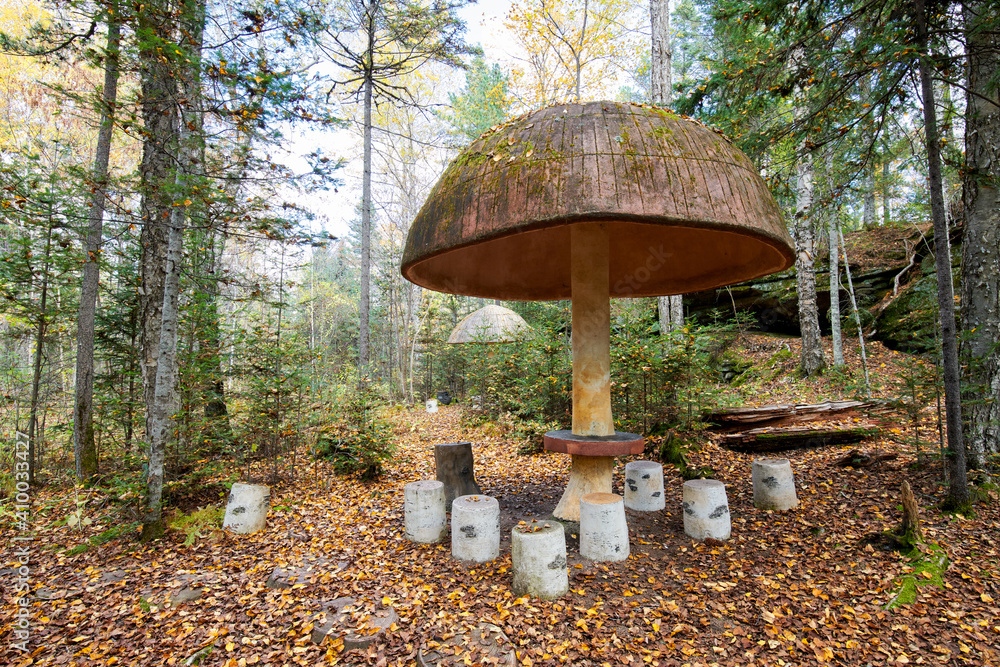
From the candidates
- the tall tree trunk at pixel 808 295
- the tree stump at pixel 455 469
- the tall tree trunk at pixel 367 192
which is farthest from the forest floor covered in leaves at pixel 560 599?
the tall tree trunk at pixel 808 295

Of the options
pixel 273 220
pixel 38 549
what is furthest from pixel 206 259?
pixel 38 549

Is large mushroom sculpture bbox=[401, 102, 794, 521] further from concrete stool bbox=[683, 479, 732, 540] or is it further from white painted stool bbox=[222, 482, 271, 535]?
white painted stool bbox=[222, 482, 271, 535]

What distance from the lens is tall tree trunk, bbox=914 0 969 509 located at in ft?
11.5

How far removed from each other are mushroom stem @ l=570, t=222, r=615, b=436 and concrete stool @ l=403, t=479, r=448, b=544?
1.54 meters

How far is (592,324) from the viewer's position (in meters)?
4.11

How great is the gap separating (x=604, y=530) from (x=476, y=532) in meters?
1.08

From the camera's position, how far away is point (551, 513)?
4727 mm

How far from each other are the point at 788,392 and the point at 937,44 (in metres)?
7.33

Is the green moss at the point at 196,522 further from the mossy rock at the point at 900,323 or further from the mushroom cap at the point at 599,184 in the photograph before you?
the mossy rock at the point at 900,323

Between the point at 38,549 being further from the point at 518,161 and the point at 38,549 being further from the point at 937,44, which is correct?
the point at 937,44

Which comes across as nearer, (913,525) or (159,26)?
(913,525)

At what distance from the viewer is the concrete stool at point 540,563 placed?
3172mm

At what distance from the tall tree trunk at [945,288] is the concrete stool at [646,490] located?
236 cm

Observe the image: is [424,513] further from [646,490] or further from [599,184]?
[599,184]
